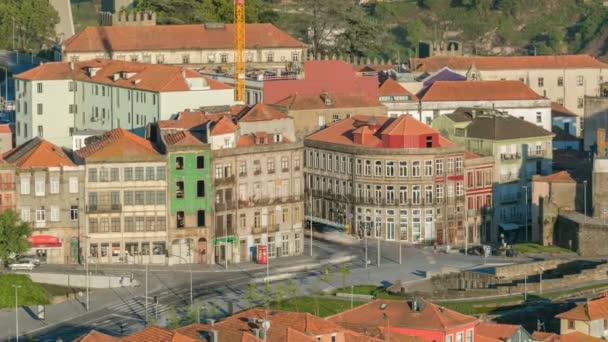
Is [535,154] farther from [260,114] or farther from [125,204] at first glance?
[125,204]

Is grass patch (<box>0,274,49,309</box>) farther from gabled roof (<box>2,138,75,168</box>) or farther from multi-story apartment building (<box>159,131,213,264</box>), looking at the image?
multi-story apartment building (<box>159,131,213,264</box>)

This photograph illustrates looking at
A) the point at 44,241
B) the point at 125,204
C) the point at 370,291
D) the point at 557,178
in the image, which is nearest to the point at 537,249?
the point at 557,178

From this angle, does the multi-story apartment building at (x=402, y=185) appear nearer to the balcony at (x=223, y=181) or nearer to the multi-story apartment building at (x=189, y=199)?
the balcony at (x=223, y=181)

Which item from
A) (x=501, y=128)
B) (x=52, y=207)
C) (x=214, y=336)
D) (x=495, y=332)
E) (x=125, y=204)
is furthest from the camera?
(x=501, y=128)

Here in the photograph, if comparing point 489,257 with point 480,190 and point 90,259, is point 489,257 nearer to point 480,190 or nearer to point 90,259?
point 480,190

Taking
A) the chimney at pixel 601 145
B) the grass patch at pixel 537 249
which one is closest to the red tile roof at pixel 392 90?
the chimney at pixel 601 145

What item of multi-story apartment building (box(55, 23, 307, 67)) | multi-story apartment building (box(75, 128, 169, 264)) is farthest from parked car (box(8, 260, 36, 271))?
multi-story apartment building (box(55, 23, 307, 67))

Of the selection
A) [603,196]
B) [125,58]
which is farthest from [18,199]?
[125,58]
